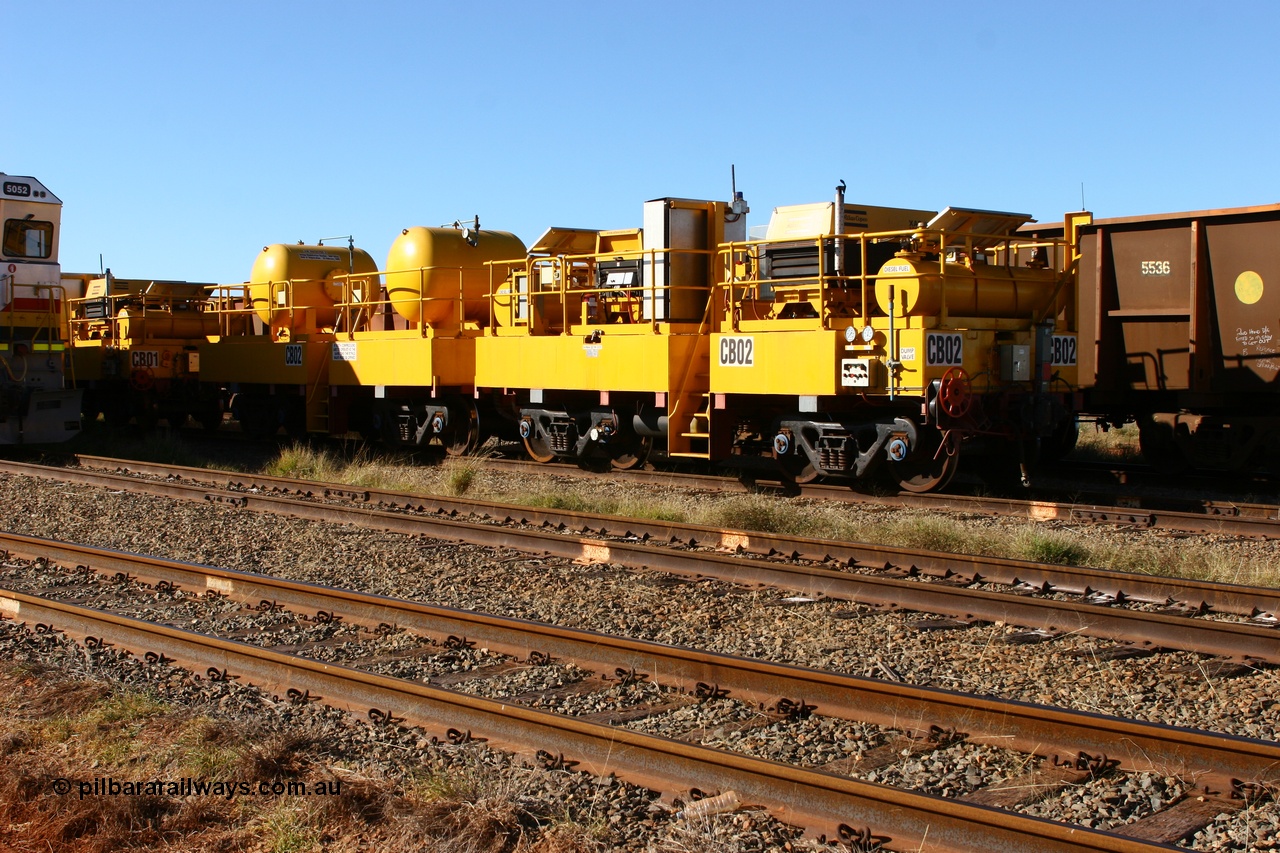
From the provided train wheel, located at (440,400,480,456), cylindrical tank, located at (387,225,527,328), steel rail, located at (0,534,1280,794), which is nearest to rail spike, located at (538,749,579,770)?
steel rail, located at (0,534,1280,794)

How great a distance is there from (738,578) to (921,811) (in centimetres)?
453

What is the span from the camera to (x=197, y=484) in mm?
15102

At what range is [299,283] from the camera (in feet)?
67.5

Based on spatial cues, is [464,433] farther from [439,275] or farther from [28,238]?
[28,238]

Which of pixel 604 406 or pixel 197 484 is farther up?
pixel 604 406

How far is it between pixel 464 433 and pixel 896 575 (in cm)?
971

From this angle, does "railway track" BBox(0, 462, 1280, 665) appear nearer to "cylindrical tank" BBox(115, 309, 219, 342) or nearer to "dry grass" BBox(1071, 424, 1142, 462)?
"dry grass" BBox(1071, 424, 1142, 462)

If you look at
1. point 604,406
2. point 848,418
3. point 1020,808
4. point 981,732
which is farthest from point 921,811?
point 604,406

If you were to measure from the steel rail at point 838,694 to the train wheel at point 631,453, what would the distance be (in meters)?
7.26

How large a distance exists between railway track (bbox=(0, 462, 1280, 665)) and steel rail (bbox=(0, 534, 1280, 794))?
190 centimetres

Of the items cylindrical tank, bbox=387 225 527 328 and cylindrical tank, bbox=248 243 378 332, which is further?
cylindrical tank, bbox=248 243 378 332

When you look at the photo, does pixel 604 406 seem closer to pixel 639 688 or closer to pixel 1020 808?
pixel 639 688

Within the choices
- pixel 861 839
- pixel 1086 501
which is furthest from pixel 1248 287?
pixel 861 839

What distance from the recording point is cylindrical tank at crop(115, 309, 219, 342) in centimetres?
2234
